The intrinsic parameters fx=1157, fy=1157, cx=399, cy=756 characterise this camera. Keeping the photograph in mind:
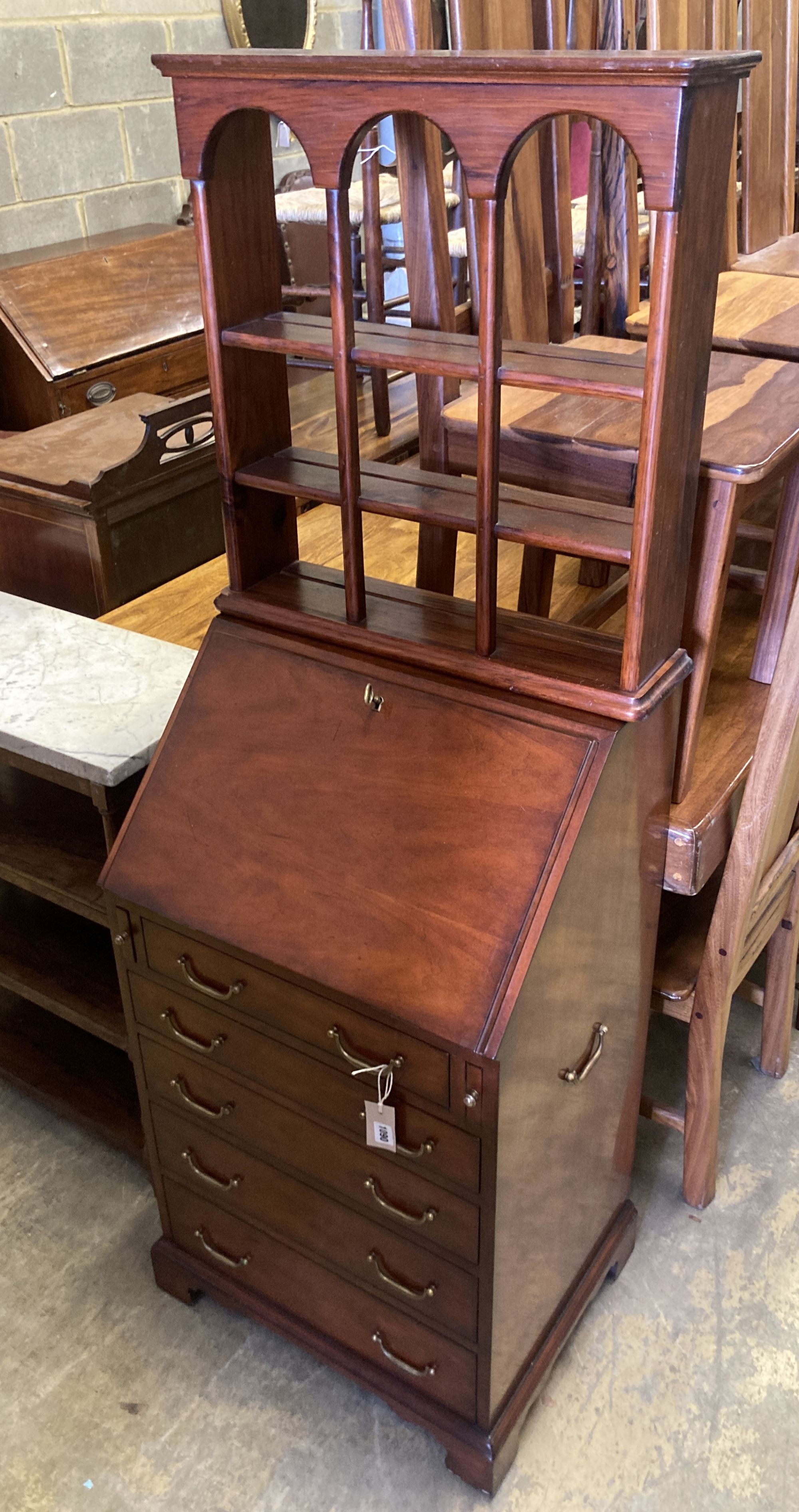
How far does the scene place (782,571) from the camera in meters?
1.58

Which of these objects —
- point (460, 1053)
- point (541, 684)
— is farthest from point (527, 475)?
point (460, 1053)

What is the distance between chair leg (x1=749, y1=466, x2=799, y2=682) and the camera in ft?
5.01

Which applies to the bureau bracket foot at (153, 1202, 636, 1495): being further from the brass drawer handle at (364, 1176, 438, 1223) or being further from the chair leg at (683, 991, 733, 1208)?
the brass drawer handle at (364, 1176, 438, 1223)

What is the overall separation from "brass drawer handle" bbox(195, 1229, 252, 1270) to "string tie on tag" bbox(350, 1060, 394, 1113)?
19.2 inches

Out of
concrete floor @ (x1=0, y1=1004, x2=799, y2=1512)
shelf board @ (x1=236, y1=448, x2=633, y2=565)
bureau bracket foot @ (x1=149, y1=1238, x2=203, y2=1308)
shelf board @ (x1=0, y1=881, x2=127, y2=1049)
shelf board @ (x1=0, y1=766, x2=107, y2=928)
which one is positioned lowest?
concrete floor @ (x1=0, y1=1004, x2=799, y2=1512)

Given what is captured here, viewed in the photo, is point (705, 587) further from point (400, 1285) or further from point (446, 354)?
point (400, 1285)

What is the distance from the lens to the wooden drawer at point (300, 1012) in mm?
1193

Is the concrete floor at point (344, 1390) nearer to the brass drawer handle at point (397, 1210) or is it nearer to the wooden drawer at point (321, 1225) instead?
the wooden drawer at point (321, 1225)

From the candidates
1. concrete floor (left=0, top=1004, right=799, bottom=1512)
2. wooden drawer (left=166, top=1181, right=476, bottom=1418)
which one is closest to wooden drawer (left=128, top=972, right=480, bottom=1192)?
wooden drawer (left=166, top=1181, right=476, bottom=1418)

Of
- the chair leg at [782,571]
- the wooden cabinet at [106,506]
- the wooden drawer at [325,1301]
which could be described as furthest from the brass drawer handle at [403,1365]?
the wooden cabinet at [106,506]

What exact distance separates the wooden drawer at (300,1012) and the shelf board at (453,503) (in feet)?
1.72

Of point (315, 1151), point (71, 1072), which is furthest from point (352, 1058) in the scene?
point (71, 1072)

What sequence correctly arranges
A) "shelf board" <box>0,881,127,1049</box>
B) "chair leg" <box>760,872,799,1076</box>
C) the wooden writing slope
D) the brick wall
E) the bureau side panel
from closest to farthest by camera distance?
the wooden writing slope, the bureau side panel, "shelf board" <box>0,881,127,1049</box>, "chair leg" <box>760,872,799,1076</box>, the brick wall

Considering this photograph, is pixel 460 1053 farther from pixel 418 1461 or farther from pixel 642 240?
pixel 642 240
